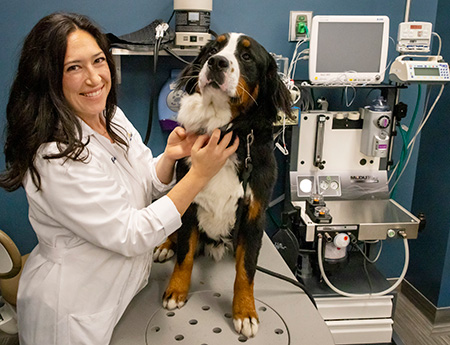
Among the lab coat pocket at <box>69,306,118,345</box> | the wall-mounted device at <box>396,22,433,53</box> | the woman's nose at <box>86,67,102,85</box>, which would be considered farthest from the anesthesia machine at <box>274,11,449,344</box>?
the woman's nose at <box>86,67,102,85</box>

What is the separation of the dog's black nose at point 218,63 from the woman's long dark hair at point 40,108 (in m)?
0.38

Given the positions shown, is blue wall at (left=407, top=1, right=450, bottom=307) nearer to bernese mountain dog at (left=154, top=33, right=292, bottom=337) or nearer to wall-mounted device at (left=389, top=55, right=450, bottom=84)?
wall-mounted device at (left=389, top=55, right=450, bottom=84)

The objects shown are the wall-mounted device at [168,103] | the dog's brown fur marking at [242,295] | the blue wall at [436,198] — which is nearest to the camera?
the dog's brown fur marking at [242,295]

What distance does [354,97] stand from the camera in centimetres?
234

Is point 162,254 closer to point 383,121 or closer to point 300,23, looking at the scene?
point 383,121

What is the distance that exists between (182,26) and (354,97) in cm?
109

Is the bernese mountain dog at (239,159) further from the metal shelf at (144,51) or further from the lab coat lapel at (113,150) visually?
the metal shelf at (144,51)

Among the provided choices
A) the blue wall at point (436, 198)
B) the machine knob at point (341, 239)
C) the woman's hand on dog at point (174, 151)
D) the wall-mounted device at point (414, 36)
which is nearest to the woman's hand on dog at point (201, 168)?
the woman's hand on dog at point (174, 151)

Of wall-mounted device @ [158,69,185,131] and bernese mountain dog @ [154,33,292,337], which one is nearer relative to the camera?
bernese mountain dog @ [154,33,292,337]

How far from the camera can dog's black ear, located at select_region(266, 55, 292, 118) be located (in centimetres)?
129

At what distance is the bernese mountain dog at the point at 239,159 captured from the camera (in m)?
1.23

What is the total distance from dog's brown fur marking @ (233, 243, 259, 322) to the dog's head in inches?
19.0

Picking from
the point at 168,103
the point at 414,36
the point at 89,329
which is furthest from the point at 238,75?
the point at 414,36

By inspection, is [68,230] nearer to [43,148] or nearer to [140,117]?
[43,148]
